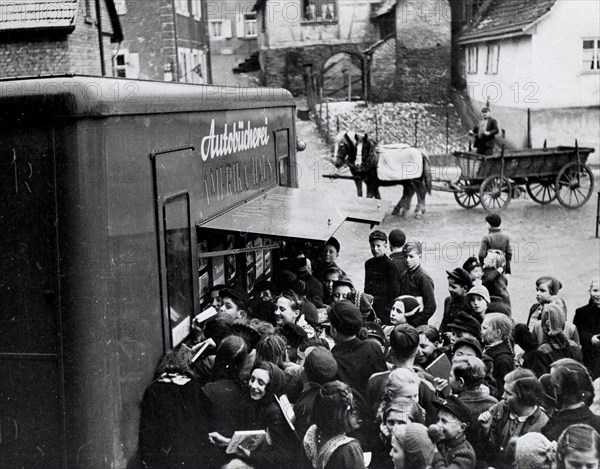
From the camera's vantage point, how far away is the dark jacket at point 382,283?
7379mm

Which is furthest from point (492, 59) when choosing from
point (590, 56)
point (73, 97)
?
point (73, 97)

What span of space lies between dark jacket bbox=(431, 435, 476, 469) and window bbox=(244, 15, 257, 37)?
43.6 m

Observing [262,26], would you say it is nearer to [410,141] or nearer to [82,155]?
[410,141]

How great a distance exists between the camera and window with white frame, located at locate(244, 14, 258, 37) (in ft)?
151

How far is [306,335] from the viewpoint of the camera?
556cm

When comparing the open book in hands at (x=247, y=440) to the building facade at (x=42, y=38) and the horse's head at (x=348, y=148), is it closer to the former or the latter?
the horse's head at (x=348, y=148)

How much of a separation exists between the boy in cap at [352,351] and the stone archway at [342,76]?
3206 centimetres

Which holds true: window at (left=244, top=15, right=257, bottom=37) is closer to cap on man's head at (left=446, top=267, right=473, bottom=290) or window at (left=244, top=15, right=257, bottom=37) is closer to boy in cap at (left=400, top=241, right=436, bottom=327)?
boy in cap at (left=400, top=241, right=436, bottom=327)

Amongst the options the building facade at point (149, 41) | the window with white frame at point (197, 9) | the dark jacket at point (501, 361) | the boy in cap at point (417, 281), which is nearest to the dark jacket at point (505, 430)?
the dark jacket at point (501, 361)

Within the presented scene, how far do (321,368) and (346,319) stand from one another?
23.1 inches

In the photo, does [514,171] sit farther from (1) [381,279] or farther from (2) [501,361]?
(2) [501,361]

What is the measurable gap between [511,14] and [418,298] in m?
22.9

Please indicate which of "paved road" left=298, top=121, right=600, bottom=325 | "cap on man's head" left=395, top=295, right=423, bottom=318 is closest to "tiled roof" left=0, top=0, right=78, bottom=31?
"paved road" left=298, top=121, right=600, bottom=325

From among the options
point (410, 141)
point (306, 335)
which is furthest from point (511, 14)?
point (306, 335)
